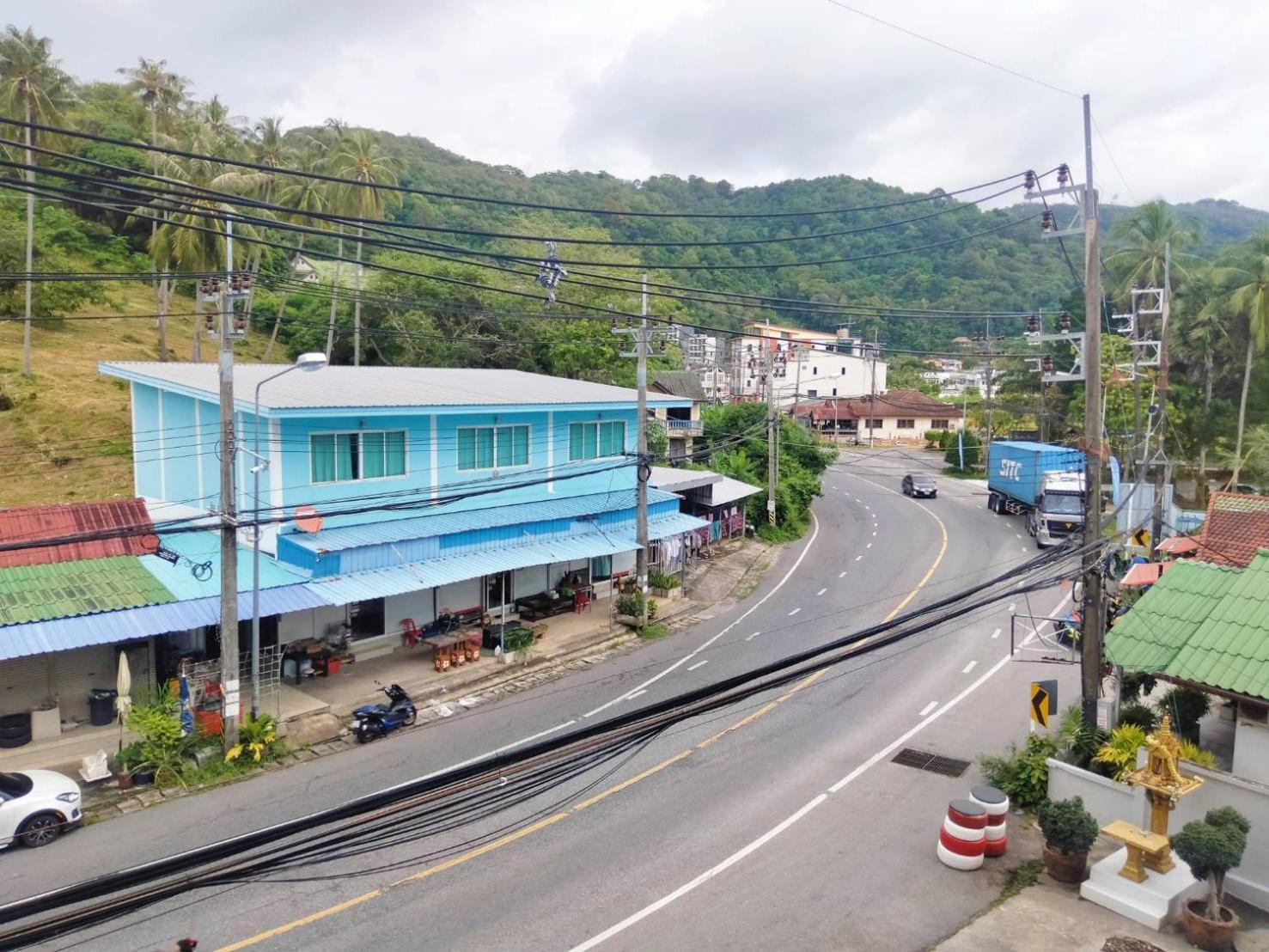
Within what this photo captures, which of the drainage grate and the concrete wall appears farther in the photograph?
the drainage grate

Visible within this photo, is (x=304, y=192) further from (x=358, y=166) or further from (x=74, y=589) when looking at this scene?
(x=74, y=589)

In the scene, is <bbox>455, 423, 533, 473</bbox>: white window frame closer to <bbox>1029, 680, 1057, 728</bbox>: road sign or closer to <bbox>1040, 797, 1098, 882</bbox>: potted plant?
<bbox>1029, 680, 1057, 728</bbox>: road sign

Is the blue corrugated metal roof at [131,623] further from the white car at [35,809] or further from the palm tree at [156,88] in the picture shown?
the palm tree at [156,88]

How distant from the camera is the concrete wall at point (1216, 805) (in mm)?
11414

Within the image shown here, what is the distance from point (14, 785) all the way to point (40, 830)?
2.46ft

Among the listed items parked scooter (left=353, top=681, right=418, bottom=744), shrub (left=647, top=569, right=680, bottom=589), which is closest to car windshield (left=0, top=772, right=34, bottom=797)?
parked scooter (left=353, top=681, right=418, bottom=744)

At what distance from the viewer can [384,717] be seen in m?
17.4

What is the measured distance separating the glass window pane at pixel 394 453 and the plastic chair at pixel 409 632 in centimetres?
364

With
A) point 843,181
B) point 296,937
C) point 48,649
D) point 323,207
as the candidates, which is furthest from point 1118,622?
point 843,181

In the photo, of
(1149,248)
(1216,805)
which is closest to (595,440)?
(1216,805)

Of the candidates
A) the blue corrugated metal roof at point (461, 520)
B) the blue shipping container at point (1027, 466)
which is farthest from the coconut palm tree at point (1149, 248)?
the blue corrugated metal roof at point (461, 520)

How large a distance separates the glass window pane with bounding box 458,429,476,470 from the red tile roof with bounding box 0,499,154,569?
7455 mm

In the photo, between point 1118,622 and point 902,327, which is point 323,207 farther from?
point 902,327

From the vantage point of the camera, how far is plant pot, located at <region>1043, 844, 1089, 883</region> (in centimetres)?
1185
